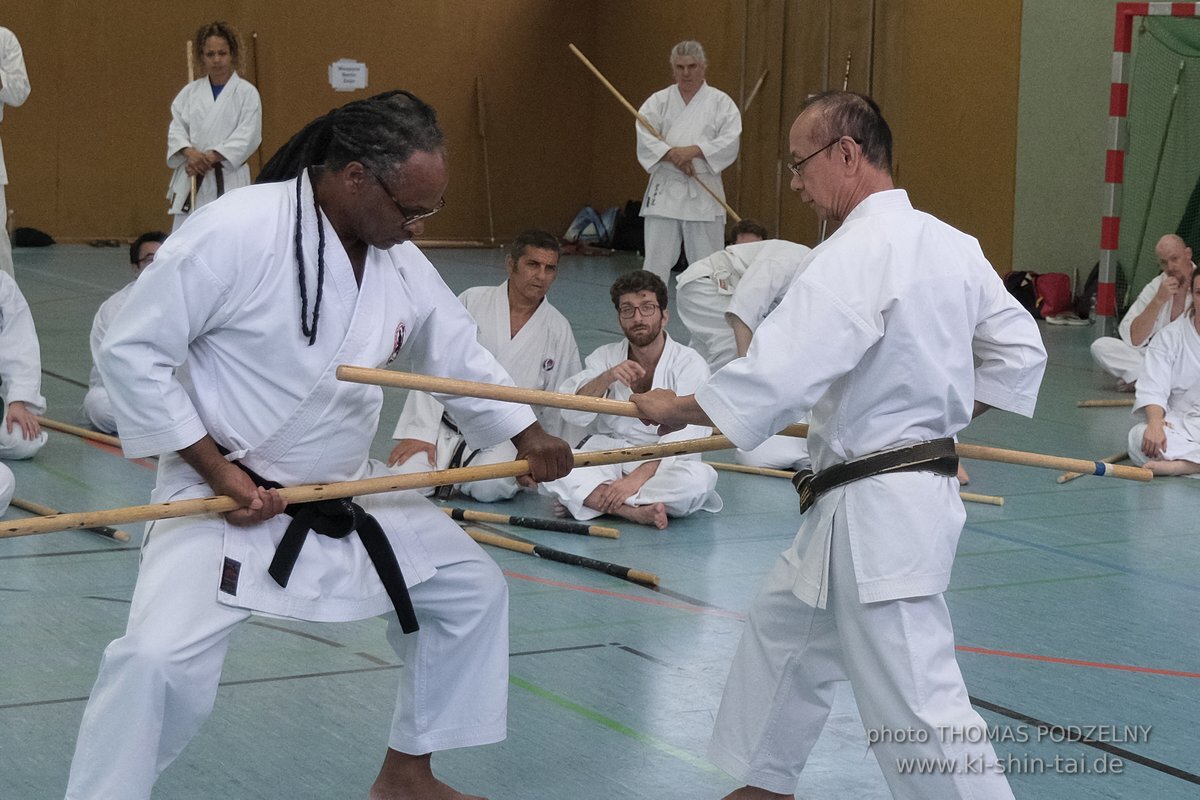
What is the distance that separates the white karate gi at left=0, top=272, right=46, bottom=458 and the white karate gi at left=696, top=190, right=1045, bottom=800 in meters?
4.01

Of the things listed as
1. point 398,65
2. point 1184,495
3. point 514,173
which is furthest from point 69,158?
point 1184,495

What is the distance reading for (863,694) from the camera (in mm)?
2729

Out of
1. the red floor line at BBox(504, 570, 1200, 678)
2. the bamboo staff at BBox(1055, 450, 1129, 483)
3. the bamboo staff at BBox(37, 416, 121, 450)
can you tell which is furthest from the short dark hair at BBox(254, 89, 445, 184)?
the bamboo staff at BBox(1055, 450, 1129, 483)

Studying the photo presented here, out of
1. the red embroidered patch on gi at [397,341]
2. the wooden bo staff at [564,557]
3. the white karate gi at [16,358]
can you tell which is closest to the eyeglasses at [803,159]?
the red embroidered patch on gi at [397,341]

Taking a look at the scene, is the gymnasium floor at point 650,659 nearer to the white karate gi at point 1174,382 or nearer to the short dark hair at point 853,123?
the white karate gi at point 1174,382

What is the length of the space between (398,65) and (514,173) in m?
1.99

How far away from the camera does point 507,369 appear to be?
20.1 feet

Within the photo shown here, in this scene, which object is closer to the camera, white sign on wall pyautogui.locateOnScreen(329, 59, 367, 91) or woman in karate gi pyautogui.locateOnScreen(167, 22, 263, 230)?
woman in karate gi pyautogui.locateOnScreen(167, 22, 263, 230)

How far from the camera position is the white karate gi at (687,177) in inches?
409

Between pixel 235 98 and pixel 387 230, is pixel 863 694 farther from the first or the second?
pixel 235 98

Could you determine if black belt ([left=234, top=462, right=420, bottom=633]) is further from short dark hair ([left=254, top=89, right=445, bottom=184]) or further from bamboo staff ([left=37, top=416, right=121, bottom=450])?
bamboo staff ([left=37, top=416, right=121, bottom=450])

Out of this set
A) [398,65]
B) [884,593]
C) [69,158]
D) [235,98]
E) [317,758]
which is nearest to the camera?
[884,593]

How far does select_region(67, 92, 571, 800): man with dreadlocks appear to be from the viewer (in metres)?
2.62

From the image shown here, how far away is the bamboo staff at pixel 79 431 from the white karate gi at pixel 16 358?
0.46 meters
